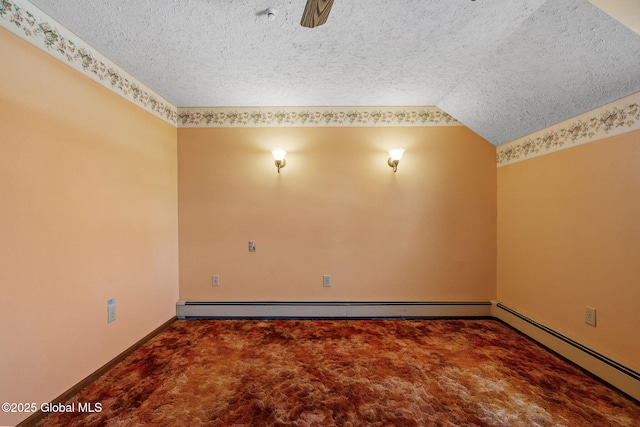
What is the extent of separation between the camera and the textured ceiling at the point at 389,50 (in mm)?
1323

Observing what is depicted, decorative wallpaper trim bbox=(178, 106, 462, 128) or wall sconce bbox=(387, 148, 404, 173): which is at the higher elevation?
decorative wallpaper trim bbox=(178, 106, 462, 128)

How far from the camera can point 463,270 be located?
260 cm

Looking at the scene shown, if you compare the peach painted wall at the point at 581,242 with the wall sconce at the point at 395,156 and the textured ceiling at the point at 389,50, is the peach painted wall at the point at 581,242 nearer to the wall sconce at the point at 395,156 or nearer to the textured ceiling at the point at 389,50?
the textured ceiling at the point at 389,50

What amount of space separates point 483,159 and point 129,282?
3.80m

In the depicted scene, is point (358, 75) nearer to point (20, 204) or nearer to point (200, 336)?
point (20, 204)

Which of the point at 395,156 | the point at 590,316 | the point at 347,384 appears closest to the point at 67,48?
the point at 395,156

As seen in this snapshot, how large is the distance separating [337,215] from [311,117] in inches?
46.1

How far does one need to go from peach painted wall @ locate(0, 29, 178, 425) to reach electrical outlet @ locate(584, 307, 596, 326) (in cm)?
368

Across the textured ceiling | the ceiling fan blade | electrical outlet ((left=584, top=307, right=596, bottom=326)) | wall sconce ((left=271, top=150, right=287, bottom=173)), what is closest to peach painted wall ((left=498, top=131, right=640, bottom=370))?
electrical outlet ((left=584, top=307, right=596, bottom=326))

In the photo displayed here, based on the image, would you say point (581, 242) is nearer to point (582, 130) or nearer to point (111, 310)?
point (582, 130)

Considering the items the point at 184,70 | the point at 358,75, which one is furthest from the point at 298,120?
the point at 184,70

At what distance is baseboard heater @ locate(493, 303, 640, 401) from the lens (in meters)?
1.47

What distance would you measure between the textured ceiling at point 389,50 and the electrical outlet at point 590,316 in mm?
1523

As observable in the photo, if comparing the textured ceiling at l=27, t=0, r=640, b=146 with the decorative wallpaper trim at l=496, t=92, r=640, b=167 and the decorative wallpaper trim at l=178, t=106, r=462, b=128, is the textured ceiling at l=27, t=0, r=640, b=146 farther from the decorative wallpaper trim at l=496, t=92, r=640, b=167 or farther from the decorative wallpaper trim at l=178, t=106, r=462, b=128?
the decorative wallpaper trim at l=178, t=106, r=462, b=128
